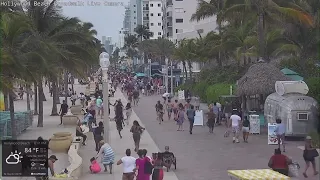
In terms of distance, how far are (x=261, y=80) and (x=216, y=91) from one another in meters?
7.97

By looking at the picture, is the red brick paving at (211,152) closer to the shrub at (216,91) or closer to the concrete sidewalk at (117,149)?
the concrete sidewalk at (117,149)

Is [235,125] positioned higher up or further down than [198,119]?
higher up

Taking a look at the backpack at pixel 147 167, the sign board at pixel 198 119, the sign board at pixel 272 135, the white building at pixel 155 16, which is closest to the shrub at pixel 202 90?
the sign board at pixel 198 119

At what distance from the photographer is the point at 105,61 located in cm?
1816

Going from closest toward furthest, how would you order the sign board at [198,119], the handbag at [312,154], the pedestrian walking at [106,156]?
the handbag at [312,154]
the pedestrian walking at [106,156]
the sign board at [198,119]

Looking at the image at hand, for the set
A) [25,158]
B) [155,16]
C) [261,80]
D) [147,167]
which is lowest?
[147,167]

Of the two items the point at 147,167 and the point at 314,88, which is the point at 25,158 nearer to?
the point at 147,167

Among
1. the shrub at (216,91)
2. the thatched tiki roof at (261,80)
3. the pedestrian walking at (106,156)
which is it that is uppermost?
the thatched tiki roof at (261,80)

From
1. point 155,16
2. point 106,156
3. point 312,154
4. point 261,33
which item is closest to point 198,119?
point 261,33

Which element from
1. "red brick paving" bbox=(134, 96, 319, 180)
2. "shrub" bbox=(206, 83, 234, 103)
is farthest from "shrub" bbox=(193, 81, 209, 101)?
"red brick paving" bbox=(134, 96, 319, 180)

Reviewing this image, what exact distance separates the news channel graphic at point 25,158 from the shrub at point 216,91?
22.2 metres

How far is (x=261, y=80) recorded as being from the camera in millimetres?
25406

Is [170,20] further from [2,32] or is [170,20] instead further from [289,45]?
[2,32]

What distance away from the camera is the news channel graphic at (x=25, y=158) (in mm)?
10000
